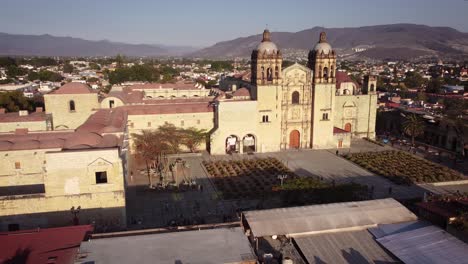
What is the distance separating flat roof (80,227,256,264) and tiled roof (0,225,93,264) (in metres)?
0.97

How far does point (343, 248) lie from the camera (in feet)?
50.3

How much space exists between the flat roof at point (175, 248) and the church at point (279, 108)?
2445 centimetres

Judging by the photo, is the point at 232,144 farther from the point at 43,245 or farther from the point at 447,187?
the point at 43,245

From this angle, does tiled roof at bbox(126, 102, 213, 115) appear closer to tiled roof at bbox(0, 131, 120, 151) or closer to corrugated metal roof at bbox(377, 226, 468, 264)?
tiled roof at bbox(0, 131, 120, 151)

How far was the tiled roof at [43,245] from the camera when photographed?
14.1m

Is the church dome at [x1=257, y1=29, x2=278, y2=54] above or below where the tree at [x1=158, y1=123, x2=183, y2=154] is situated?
above

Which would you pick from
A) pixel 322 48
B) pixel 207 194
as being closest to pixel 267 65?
pixel 322 48

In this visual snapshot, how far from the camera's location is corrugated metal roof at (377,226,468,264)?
13.9 metres

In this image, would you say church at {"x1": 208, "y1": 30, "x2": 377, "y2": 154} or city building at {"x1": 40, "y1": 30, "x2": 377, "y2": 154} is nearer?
city building at {"x1": 40, "y1": 30, "x2": 377, "y2": 154}

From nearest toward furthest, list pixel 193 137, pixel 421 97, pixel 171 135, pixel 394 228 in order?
pixel 394 228
pixel 171 135
pixel 193 137
pixel 421 97

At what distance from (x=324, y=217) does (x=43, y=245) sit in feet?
38.8

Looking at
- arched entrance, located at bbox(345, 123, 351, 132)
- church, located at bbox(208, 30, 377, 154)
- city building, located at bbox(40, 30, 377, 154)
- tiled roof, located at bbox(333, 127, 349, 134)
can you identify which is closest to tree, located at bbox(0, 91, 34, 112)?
city building, located at bbox(40, 30, 377, 154)

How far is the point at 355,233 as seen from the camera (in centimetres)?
1639

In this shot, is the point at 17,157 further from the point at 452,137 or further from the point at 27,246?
the point at 452,137
